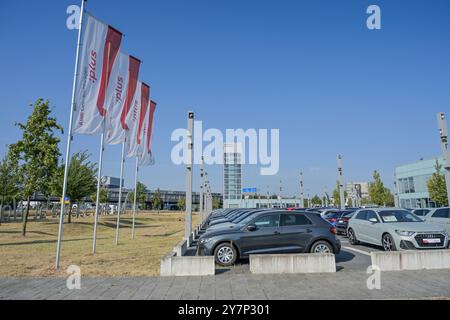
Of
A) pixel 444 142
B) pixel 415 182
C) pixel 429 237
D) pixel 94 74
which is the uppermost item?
pixel 94 74

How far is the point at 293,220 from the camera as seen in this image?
958cm

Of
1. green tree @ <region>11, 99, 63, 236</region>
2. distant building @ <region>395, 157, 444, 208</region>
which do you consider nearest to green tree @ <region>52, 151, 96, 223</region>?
green tree @ <region>11, 99, 63, 236</region>

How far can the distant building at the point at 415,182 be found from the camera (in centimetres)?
5144

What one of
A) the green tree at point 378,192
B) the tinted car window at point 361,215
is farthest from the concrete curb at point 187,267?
the green tree at point 378,192

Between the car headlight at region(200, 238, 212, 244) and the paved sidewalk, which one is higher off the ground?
the car headlight at region(200, 238, 212, 244)

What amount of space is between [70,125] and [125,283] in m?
5.49

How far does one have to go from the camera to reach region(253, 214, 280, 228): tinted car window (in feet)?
31.1

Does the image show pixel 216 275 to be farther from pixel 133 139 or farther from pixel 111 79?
pixel 133 139

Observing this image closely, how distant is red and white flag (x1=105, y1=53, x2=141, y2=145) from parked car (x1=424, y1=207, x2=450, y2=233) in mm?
14146

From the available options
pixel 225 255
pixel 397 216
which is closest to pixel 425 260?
pixel 397 216

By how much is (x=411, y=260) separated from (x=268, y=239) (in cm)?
377

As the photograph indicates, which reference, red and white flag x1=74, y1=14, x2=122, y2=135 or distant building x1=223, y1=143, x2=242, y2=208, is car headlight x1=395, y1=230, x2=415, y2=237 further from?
distant building x1=223, y1=143, x2=242, y2=208

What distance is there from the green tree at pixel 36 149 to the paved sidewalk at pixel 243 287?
15.3 meters

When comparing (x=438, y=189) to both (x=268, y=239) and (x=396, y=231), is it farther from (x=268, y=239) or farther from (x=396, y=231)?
(x=268, y=239)
